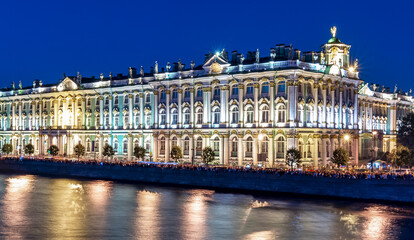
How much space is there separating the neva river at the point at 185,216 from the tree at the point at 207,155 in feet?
46.7

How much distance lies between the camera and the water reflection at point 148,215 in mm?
37031

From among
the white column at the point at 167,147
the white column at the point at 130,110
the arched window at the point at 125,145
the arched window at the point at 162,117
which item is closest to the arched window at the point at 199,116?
the white column at the point at 167,147

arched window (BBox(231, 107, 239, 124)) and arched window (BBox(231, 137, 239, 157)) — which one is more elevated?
arched window (BBox(231, 107, 239, 124))

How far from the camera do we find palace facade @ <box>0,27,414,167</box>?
7294 centimetres

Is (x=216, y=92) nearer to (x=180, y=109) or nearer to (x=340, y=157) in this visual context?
(x=180, y=109)

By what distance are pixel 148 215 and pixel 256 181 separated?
17.0m

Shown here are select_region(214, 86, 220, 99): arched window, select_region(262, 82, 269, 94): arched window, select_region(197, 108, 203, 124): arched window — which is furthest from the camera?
select_region(197, 108, 203, 124): arched window

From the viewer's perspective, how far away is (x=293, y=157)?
2655 inches

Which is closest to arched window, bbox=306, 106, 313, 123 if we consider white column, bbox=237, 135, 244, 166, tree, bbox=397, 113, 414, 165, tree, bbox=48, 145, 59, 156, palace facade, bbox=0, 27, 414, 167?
palace facade, bbox=0, 27, 414, 167

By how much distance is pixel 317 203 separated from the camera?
51156mm

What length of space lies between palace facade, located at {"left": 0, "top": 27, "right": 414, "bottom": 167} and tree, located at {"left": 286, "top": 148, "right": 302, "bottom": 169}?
3154mm

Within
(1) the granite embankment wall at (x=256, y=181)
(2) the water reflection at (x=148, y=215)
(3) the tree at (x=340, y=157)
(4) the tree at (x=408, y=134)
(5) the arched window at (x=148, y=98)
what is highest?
(5) the arched window at (x=148, y=98)

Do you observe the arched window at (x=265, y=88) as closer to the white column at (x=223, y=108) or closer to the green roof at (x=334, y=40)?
the white column at (x=223, y=108)

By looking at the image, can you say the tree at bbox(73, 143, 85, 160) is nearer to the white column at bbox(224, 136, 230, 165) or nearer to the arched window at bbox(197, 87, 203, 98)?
the arched window at bbox(197, 87, 203, 98)
